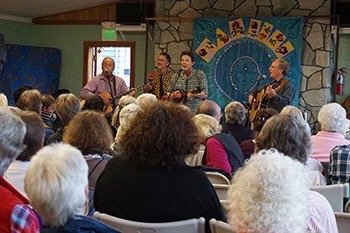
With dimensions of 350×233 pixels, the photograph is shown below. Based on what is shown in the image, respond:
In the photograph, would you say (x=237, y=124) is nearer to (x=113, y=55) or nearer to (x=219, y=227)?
(x=219, y=227)

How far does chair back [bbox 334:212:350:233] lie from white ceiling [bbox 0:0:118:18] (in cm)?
758

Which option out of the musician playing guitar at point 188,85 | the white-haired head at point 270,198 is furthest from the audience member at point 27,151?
the musician playing guitar at point 188,85

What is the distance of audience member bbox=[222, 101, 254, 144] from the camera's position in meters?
4.73

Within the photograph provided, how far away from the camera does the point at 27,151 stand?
2820mm

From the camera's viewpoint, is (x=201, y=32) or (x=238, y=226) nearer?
(x=238, y=226)

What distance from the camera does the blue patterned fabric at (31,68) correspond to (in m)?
9.86

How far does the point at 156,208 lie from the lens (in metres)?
2.47

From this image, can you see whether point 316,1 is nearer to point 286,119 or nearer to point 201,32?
point 201,32

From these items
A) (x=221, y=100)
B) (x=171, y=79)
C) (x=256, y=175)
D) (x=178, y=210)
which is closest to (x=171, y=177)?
(x=178, y=210)

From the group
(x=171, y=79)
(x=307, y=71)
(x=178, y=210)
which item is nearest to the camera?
(x=178, y=210)

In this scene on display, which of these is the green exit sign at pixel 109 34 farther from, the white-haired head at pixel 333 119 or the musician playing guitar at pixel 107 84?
the white-haired head at pixel 333 119

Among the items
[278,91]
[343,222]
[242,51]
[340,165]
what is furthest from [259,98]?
[343,222]

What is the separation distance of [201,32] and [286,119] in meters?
6.27

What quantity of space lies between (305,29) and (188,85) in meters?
2.39
